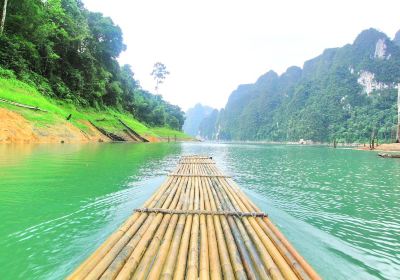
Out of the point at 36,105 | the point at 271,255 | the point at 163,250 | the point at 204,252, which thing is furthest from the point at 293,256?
the point at 36,105

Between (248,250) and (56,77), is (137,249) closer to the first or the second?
(248,250)

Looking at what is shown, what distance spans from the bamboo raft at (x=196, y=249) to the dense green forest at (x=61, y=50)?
32246 mm

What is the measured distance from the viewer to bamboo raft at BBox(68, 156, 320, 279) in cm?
310

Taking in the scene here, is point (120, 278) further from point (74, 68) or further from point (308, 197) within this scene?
point (74, 68)

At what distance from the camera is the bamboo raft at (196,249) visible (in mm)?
3096

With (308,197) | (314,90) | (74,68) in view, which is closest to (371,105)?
(314,90)

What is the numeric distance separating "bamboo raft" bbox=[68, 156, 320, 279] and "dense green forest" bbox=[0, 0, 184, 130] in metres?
32.2

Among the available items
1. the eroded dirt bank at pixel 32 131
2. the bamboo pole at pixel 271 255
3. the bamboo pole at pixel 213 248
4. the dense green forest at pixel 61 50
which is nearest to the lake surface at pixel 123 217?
the bamboo pole at pixel 271 255

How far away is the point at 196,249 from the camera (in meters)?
3.71

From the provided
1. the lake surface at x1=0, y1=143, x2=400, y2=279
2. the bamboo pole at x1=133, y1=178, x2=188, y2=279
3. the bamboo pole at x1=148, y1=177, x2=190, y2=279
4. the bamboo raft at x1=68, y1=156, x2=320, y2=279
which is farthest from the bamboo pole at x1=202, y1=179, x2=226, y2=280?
the lake surface at x1=0, y1=143, x2=400, y2=279

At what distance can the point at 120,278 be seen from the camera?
9.39 ft

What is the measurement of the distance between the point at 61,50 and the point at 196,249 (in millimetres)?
48129

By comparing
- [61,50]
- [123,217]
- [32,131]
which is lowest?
[123,217]

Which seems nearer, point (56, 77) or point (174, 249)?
point (174, 249)
